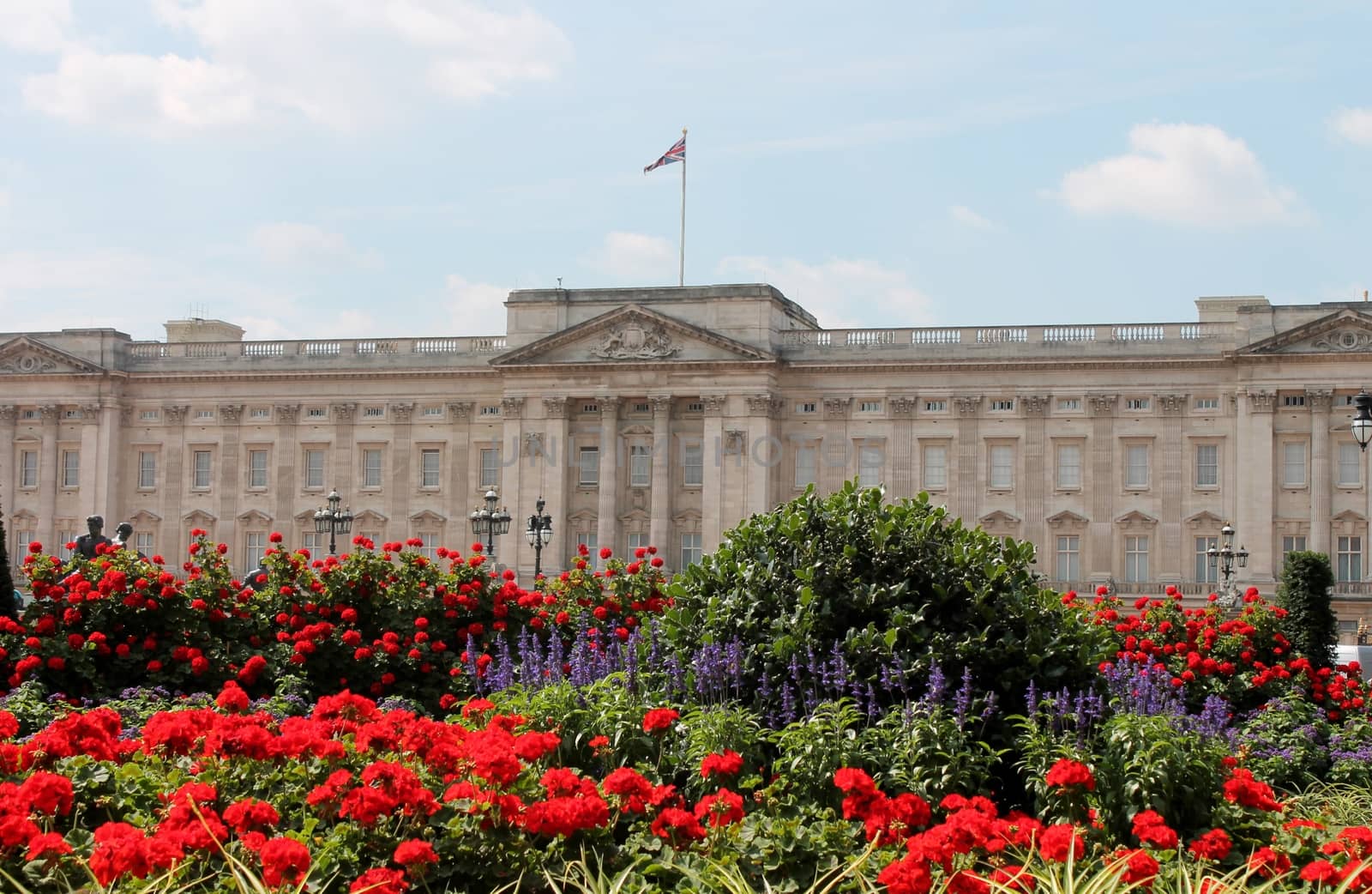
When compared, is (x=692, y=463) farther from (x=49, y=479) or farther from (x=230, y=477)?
(x=49, y=479)

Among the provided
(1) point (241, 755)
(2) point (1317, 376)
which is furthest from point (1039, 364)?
(1) point (241, 755)

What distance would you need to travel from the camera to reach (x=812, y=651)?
13203 millimetres

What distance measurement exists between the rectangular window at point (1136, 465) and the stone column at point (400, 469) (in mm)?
25771

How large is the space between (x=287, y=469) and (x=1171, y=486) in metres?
32.4

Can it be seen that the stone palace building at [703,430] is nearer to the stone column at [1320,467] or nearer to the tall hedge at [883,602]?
the stone column at [1320,467]

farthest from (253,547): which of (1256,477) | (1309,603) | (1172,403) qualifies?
(1309,603)

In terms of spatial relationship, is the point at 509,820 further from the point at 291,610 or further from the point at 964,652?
the point at 291,610

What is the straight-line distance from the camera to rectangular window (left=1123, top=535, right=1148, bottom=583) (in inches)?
2199

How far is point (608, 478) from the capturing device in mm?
59219

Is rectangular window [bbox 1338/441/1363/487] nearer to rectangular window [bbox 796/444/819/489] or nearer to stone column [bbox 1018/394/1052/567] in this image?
stone column [bbox 1018/394/1052/567]

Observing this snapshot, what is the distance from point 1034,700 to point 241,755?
572 cm

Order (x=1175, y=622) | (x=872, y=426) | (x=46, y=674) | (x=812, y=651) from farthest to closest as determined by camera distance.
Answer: (x=872, y=426) → (x=1175, y=622) → (x=46, y=674) → (x=812, y=651)

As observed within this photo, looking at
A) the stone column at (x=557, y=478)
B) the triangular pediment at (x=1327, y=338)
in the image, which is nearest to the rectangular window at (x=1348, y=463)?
the triangular pediment at (x=1327, y=338)

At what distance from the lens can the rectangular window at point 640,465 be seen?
59.6 m
